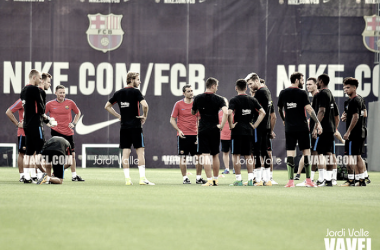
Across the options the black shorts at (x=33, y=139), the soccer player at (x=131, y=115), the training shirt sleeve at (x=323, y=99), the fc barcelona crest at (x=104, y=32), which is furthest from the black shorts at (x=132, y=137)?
the fc barcelona crest at (x=104, y=32)

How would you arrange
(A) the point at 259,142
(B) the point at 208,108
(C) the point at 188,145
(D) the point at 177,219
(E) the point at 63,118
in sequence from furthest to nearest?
(E) the point at 63,118 < (C) the point at 188,145 < (A) the point at 259,142 < (B) the point at 208,108 < (D) the point at 177,219

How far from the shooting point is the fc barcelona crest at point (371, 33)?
1816 cm

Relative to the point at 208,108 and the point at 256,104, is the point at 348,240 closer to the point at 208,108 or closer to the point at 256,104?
the point at 208,108

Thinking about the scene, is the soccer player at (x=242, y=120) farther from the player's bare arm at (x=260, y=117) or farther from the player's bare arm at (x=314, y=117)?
the player's bare arm at (x=314, y=117)

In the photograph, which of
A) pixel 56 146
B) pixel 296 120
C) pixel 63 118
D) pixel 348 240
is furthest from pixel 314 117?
pixel 348 240

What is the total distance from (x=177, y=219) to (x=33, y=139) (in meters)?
5.60

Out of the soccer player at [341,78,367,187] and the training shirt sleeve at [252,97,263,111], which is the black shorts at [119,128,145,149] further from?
the soccer player at [341,78,367,187]

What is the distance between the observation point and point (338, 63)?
18.2 metres

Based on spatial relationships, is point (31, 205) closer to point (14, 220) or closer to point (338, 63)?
point (14, 220)

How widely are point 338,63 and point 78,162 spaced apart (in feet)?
27.9

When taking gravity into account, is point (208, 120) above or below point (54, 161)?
above

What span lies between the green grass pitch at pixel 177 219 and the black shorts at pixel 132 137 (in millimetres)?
2042

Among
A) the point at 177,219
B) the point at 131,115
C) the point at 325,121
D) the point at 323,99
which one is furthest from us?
the point at 325,121

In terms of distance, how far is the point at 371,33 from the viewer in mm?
18203
